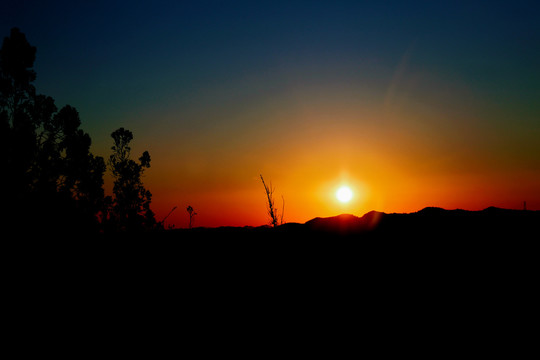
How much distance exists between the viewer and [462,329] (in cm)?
395

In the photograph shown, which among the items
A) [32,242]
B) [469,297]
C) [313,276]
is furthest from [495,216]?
[32,242]

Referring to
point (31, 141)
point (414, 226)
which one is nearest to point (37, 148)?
point (31, 141)

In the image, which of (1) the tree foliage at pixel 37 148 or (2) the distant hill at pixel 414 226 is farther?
(1) the tree foliage at pixel 37 148

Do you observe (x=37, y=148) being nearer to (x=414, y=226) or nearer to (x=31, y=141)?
(x=31, y=141)

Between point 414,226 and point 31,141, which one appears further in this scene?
point 31,141

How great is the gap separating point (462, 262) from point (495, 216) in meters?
1.60

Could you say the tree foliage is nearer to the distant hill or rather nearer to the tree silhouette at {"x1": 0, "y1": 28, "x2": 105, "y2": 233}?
the tree silhouette at {"x1": 0, "y1": 28, "x2": 105, "y2": 233}

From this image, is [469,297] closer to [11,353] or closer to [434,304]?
[434,304]

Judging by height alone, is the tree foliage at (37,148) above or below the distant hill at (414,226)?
above

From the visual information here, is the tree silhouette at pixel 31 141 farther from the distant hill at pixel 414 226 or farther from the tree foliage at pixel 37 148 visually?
the distant hill at pixel 414 226

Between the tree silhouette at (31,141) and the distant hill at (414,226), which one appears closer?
the distant hill at (414,226)

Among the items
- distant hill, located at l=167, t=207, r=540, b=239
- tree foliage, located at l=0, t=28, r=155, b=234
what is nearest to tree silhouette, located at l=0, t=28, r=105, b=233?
tree foliage, located at l=0, t=28, r=155, b=234

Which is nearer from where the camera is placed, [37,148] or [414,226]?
[414,226]

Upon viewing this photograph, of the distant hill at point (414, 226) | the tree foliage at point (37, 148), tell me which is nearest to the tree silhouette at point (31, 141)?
the tree foliage at point (37, 148)
